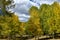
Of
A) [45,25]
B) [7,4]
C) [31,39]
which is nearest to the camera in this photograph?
[7,4]

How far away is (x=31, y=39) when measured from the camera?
5631 cm

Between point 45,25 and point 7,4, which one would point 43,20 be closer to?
point 45,25

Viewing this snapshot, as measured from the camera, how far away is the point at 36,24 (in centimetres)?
5159

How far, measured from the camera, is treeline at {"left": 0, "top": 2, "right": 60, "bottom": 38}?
132 feet

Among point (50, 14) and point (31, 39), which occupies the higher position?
point (50, 14)

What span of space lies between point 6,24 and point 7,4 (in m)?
3.87

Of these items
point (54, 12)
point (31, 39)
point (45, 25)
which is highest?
point (54, 12)

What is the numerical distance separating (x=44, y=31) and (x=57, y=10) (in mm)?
8670

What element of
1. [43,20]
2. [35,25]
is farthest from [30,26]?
[43,20]

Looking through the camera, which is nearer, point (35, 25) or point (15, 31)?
point (15, 31)

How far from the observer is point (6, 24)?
39531 millimetres

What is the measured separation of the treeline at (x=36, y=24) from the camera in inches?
1585

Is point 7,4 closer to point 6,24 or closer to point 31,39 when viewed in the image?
point 6,24

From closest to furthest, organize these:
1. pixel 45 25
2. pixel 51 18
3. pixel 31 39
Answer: pixel 51 18 < pixel 45 25 < pixel 31 39
